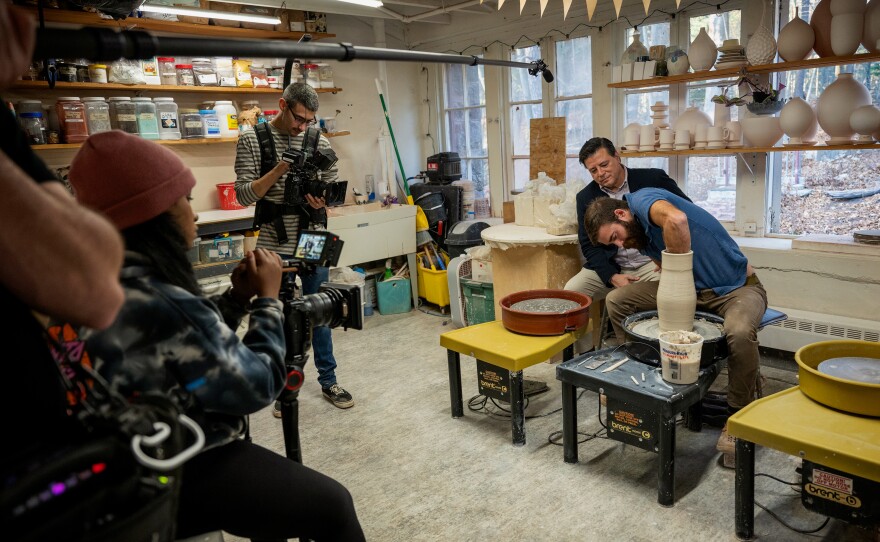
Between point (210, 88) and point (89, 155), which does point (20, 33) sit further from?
point (210, 88)

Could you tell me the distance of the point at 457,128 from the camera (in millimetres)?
6020

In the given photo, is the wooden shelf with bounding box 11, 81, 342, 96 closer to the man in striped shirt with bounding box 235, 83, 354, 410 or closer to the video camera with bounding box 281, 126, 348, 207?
the man in striped shirt with bounding box 235, 83, 354, 410

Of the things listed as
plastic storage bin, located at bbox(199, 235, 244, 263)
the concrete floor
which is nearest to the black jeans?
the concrete floor

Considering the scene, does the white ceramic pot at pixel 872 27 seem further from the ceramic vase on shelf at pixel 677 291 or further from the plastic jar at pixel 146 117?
the plastic jar at pixel 146 117

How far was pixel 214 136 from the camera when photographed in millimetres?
4609

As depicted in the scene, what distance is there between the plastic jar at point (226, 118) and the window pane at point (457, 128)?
6.98 ft

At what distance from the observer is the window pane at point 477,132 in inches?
226

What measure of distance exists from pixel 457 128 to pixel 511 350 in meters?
3.72

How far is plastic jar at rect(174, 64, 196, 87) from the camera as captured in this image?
445 cm

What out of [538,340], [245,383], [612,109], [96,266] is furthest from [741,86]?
[96,266]

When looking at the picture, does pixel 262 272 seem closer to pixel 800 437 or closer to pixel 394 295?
pixel 800 437

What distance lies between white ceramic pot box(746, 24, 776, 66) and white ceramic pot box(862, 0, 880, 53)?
1.36 feet

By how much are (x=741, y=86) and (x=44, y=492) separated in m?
3.93

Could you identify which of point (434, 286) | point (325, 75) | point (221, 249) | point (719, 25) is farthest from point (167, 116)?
point (719, 25)
